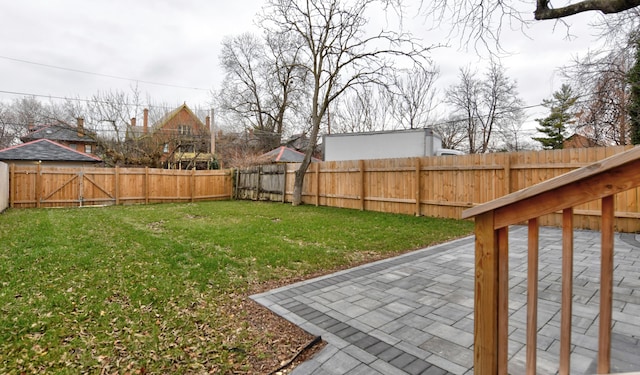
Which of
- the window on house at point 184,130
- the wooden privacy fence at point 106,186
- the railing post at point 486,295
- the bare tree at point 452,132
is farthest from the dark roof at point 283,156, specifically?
the railing post at point 486,295

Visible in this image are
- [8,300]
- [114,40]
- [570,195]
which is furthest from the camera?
[114,40]

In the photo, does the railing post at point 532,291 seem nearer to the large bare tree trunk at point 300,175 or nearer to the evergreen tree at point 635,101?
the evergreen tree at point 635,101

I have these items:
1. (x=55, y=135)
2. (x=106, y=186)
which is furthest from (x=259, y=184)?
(x=55, y=135)

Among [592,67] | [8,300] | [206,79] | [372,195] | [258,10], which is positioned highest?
[206,79]

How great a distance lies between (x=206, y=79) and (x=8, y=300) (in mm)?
21583

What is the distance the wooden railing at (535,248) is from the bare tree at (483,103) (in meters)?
22.7

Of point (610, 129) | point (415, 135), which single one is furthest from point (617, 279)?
point (610, 129)

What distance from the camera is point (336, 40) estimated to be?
11.3 meters

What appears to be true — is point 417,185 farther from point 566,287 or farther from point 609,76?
point 566,287

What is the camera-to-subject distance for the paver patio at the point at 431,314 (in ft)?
6.79

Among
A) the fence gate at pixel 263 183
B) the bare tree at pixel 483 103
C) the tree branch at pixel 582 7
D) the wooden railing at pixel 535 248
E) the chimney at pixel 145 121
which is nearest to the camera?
the wooden railing at pixel 535 248

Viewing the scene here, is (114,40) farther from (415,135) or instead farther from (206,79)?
(415,135)

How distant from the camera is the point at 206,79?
22.1 meters

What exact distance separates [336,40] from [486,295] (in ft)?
37.6
